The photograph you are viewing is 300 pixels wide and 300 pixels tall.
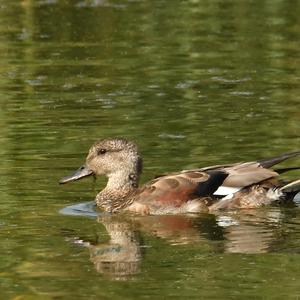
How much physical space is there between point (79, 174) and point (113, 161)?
32cm

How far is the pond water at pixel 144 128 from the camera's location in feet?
34.1

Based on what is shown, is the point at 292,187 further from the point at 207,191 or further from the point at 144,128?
the point at 144,128

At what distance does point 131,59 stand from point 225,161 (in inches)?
280

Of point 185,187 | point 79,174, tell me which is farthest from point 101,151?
point 185,187

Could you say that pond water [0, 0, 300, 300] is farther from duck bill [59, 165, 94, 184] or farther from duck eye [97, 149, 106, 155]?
duck eye [97, 149, 106, 155]

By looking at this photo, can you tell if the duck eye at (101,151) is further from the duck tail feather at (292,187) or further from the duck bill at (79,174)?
the duck tail feather at (292,187)

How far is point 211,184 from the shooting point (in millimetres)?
12852

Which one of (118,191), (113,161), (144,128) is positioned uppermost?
(113,161)

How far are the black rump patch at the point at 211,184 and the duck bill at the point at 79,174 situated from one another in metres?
1.15

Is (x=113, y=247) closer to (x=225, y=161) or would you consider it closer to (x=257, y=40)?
(x=225, y=161)

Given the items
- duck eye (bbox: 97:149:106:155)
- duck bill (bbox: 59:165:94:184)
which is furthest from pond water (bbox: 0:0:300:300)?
duck eye (bbox: 97:149:106:155)

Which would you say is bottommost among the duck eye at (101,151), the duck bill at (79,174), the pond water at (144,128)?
the pond water at (144,128)

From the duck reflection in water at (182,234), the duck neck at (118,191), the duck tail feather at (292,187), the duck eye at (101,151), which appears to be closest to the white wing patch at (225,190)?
the duck reflection in water at (182,234)

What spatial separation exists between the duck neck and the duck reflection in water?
186 millimetres
